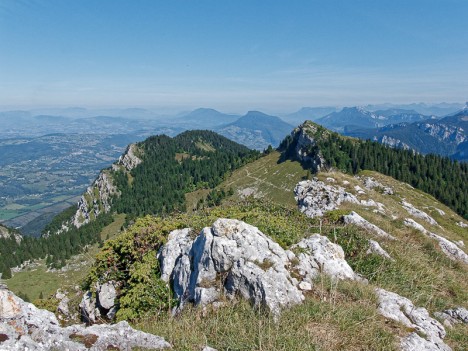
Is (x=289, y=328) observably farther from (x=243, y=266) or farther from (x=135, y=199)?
(x=135, y=199)

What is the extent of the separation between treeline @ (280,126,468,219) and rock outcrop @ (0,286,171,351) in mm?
104869

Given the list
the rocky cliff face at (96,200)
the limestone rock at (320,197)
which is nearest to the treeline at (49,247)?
the rocky cliff face at (96,200)

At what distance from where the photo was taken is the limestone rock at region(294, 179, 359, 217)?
3067 centimetres

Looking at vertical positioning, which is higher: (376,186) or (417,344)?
(417,344)

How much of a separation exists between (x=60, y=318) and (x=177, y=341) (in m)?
10.3

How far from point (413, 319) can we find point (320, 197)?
2499 cm

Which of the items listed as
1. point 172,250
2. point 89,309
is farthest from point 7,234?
point 172,250

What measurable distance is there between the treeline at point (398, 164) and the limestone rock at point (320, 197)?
73.0 m

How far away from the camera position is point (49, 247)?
11969cm

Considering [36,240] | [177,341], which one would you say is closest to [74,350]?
[177,341]

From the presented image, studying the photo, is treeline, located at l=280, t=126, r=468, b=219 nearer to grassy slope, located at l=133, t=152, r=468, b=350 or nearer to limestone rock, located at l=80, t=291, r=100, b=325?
grassy slope, located at l=133, t=152, r=468, b=350

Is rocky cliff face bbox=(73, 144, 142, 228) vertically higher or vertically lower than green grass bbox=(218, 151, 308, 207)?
lower

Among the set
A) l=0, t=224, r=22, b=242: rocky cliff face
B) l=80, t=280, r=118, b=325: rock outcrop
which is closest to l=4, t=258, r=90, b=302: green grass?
l=0, t=224, r=22, b=242: rocky cliff face

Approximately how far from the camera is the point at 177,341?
686 cm
